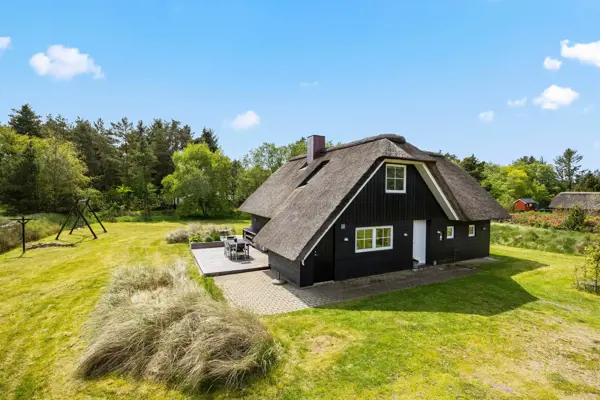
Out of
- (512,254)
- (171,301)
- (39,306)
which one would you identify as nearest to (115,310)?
(171,301)

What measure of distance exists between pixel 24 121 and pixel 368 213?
47614mm

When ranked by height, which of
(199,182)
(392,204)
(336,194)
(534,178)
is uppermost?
(534,178)

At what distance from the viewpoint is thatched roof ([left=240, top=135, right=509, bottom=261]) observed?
28.7ft

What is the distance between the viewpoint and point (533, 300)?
8.27 metres

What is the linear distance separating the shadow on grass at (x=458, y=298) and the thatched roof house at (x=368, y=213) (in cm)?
176

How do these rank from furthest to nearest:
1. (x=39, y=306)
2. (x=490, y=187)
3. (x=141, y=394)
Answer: (x=490, y=187) → (x=39, y=306) → (x=141, y=394)

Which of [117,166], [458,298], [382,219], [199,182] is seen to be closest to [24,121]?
[117,166]

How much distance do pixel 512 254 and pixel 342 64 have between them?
13.6 meters

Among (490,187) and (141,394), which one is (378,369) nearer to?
(141,394)

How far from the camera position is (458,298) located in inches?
327

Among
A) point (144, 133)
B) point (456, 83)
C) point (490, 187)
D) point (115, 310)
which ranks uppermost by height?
point (144, 133)

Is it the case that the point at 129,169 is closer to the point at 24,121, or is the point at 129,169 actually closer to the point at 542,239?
the point at 24,121

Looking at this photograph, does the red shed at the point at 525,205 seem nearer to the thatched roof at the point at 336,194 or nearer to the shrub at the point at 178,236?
the thatched roof at the point at 336,194

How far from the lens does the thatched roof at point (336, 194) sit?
8758 millimetres
